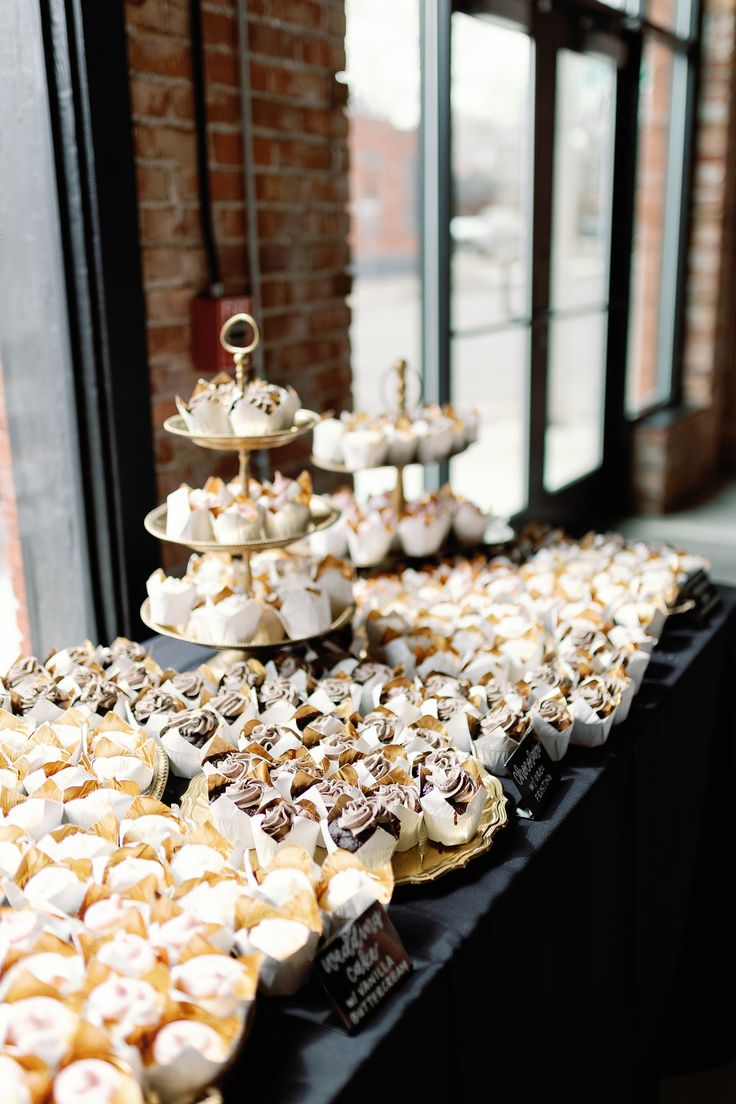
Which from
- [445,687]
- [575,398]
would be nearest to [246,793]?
[445,687]

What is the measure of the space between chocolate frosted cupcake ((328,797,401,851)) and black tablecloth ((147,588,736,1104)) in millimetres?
83

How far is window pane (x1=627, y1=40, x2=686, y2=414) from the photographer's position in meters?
4.54

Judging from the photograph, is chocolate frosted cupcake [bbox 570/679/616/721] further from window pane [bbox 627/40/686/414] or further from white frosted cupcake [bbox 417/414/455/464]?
window pane [bbox 627/40/686/414]

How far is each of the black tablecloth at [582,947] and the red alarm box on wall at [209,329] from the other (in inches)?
37.0

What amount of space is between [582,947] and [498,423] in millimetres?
2550

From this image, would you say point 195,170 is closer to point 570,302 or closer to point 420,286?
point 420,286

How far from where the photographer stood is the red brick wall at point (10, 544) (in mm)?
1768

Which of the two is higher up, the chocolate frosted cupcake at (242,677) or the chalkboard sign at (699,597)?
the chocolate frosted cupcake at (242,677)

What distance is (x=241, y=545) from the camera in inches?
54.5

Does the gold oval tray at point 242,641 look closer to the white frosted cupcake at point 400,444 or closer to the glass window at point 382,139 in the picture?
the white frosted cupcake at point 400,444

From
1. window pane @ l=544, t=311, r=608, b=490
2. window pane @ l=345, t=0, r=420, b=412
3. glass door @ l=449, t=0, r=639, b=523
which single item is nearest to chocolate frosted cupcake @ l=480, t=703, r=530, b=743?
window pane @ l=345, t=0, r=420, b=412

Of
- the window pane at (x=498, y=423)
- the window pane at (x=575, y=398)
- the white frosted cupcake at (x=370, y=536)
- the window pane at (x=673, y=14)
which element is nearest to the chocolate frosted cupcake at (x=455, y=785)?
the white frosted cupcake at (x=370, y=536)

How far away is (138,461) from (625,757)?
3.07 ft

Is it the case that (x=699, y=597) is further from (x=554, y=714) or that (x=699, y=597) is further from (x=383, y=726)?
(x=383, y=726)
